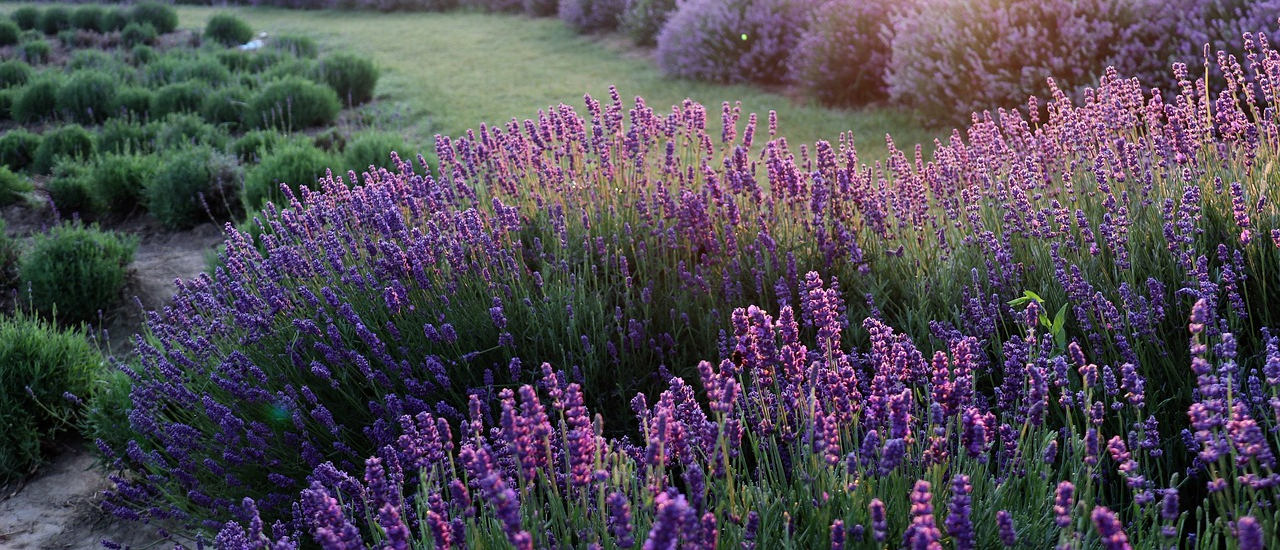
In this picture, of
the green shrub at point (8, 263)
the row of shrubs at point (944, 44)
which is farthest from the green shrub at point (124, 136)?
the row of shrubs at point (944, 44)

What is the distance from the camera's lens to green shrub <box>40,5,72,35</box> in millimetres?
15984

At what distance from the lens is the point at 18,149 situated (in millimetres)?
7973

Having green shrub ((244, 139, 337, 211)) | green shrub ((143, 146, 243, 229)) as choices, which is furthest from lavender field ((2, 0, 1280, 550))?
green shrub ((143, 146, 243, 229))

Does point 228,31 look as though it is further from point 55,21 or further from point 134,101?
point 134,101

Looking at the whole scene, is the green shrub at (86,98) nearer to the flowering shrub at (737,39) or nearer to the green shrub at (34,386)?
the flowering shrub at (737,39)

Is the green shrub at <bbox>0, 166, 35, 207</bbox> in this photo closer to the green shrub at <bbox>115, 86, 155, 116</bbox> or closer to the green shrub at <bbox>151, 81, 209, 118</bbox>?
the green shrub at <bbox>151, 81, 209, 118</bbox>

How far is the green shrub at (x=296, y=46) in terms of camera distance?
12.1 metres

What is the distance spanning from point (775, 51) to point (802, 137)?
7.81 feet

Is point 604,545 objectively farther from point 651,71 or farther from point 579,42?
point 579,42

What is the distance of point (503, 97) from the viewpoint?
9453 millimetres

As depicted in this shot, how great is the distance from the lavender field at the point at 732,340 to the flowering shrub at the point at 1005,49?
2778mm

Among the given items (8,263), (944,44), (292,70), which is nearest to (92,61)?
(292,70)

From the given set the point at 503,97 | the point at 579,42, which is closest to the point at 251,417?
the point at 503,97

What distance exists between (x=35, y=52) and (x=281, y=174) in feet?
28.8
